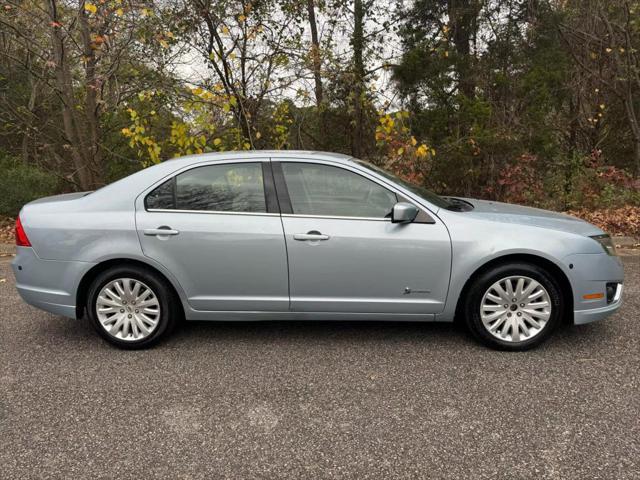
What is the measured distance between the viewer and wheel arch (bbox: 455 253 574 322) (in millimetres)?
3629

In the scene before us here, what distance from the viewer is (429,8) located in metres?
10.3

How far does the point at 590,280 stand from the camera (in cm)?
360

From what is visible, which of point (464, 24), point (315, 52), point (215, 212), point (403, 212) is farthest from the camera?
point (464, 24)

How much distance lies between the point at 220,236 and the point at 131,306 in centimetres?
90

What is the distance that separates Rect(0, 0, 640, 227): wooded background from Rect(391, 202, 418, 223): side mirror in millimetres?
3651

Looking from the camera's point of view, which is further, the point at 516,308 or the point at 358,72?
the point at 358,72

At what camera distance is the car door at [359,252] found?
362cm

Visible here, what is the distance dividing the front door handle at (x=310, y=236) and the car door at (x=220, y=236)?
0.41ft

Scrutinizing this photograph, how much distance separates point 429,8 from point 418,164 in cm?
Answer: 372

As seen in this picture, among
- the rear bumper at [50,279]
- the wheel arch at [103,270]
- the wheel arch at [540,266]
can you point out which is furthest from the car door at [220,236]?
the wheel arch at [540,266]

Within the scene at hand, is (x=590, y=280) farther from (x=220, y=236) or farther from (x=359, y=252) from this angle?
(x=220, y=236)

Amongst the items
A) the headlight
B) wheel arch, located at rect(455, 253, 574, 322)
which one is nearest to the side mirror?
wheel arch, located at rect(455, 253, 574, 322)

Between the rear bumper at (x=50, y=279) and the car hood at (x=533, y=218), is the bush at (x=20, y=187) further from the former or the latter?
the car hood at (x=533, y=218)

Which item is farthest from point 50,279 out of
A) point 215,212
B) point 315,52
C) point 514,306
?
point 315,52
